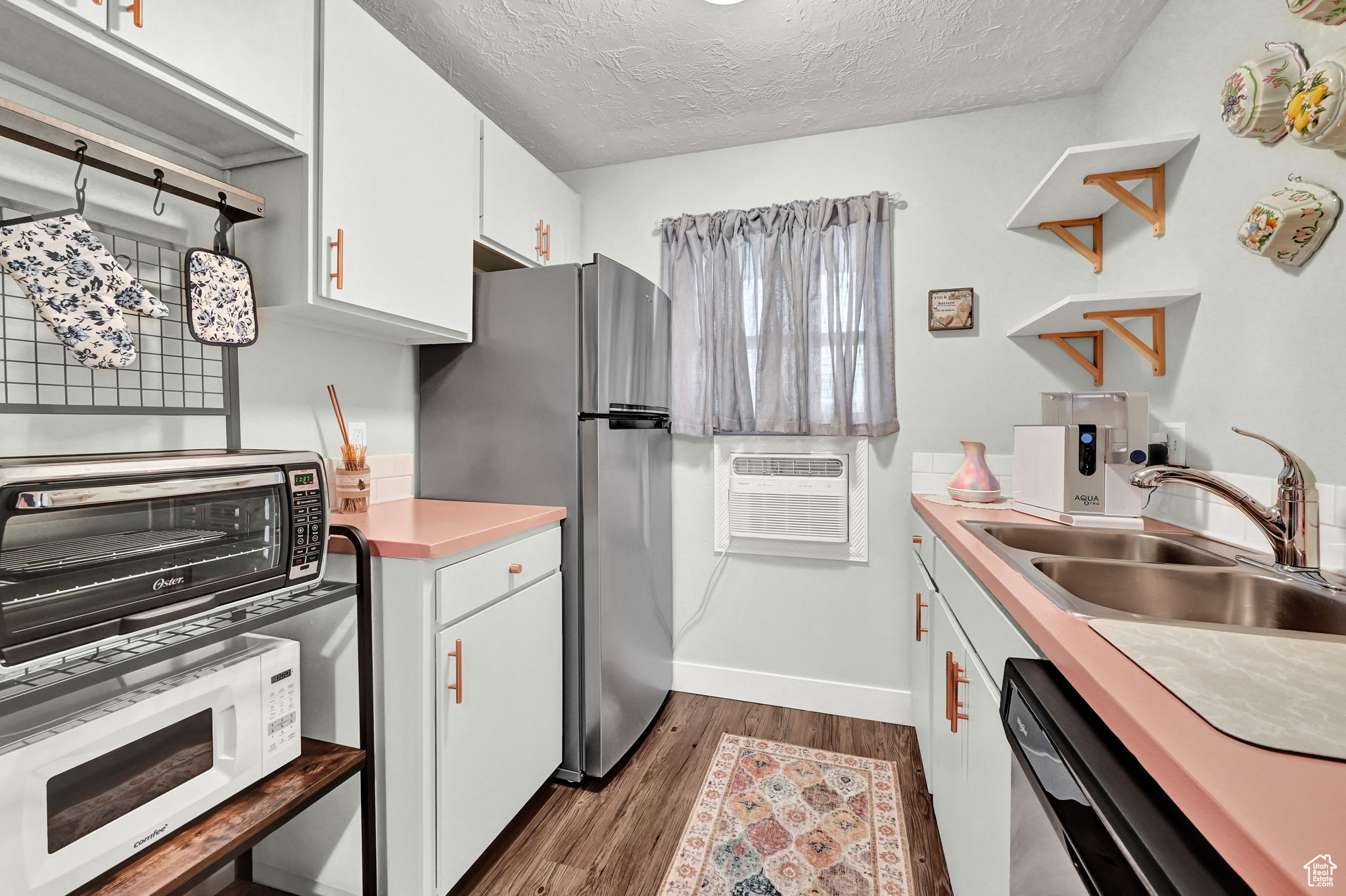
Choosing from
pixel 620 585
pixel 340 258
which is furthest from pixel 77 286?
pixel 620 585

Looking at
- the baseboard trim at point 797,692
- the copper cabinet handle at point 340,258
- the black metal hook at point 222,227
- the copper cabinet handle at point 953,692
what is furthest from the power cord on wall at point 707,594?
the black metal hook at point 222,227

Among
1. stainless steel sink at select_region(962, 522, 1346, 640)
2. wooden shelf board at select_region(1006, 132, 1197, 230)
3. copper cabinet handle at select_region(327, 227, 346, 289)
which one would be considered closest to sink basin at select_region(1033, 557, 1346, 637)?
stainless steel sink at select_region(962, 522, 1346, 640)

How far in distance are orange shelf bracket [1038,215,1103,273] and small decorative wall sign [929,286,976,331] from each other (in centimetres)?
34

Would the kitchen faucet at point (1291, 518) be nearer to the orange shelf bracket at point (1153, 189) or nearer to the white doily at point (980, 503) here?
the white doily at point (980, 503)

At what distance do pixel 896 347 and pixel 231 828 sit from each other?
246 centimetres

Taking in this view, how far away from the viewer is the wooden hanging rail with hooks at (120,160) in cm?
95

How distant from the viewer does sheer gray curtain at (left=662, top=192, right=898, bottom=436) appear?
7.61ft

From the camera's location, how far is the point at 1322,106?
100 cm

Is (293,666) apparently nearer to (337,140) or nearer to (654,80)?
(337,140)

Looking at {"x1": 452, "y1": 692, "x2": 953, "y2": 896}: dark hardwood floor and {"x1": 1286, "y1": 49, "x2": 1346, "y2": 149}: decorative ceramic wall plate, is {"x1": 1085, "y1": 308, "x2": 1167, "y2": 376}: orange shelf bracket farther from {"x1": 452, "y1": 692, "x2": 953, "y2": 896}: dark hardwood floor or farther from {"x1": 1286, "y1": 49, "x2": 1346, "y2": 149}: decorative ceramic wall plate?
{"x1": 452, "y1": 692, "x2": 953, "y2": 896}: dark hardwood floor

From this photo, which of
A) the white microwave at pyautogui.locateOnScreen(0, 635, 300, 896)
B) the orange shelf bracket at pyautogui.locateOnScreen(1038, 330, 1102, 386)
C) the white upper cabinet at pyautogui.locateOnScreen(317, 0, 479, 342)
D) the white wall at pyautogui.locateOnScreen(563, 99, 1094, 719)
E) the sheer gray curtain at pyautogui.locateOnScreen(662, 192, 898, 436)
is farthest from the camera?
the sheer gray curtain at pyautogui.locateOnScreen(662, 192, 898, 436)

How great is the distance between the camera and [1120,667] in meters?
0.64

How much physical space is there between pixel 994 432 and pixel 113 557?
8.44 ft

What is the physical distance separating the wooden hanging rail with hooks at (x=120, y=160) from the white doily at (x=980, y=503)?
2199 millimetres
